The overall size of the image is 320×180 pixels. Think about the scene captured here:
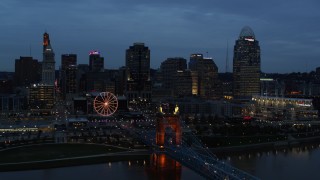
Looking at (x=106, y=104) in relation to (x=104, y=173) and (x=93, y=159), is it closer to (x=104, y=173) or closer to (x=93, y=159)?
(x=93, y=159)

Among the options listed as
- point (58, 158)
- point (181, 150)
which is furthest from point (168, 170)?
point (58, 158)

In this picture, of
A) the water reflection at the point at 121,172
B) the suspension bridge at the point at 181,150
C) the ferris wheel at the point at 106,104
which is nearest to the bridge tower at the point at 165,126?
the suspension bridge at the point at 181,150

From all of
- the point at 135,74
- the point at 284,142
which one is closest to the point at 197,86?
the point at 135,74

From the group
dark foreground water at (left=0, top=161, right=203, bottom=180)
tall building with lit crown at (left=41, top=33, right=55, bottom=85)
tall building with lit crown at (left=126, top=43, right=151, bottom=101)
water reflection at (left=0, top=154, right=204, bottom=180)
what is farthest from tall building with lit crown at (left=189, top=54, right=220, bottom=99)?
dark foreground water at (left=0, top=161, right=203, bottom=180)

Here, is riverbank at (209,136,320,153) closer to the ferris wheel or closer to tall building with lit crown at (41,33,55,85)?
the ferris wheel

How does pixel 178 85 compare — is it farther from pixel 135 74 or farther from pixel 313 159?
pixel 313 159

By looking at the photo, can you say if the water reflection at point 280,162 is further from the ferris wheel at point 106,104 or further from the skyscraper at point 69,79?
the skyscraper at point 69,79
